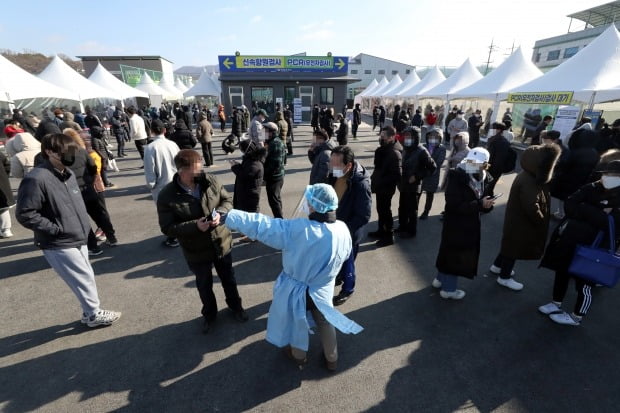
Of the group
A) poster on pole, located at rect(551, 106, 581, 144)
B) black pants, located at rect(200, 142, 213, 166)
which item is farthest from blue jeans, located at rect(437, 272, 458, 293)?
poster on pole, located at rect(551, 106, 581, 144)

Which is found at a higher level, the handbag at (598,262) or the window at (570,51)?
the window at (570,51)

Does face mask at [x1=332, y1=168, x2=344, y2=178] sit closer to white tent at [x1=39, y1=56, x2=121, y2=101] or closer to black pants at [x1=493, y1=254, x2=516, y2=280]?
black pants at [x1=493, y1=254, x2=516, y2=280]

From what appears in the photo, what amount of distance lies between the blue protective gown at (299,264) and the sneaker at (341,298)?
1163mm

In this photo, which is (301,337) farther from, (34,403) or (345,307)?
(34,403)

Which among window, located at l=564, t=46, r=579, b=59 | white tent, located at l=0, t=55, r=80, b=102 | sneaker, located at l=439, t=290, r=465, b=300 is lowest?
sneaker, located at l=439, t=290, r=465, b=300

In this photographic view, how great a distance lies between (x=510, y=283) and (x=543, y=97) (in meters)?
9.47

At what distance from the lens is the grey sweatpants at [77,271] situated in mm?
2840

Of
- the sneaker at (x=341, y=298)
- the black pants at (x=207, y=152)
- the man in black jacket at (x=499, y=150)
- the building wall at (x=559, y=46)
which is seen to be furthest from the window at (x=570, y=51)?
the sneaker at (x=341, y=298)

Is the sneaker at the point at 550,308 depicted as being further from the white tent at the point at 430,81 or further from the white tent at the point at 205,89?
the white tent at the point at 205,89

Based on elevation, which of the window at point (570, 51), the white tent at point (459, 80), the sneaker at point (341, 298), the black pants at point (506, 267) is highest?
the window at point (570, 51)

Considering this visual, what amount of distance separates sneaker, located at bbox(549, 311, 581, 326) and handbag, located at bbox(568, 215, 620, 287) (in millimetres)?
595

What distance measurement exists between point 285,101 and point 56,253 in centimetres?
2219

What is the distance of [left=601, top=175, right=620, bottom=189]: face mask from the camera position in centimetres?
274

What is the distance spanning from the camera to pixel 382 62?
62.6 meters
